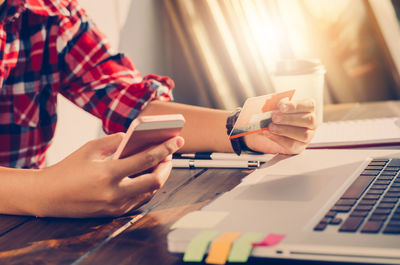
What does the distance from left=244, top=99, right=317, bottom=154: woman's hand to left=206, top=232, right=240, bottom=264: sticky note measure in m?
0.43

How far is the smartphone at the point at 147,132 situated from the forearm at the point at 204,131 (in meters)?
0.34

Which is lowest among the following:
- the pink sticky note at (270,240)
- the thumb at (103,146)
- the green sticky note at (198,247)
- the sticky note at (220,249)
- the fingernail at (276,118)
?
the fingernail at (276,118)

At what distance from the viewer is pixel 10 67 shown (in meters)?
1.05

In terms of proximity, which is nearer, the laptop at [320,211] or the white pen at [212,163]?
the laptop at [320,211]

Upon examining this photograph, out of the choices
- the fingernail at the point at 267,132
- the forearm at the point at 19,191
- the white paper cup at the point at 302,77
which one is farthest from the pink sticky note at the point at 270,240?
the white paper cup at the point at 302,77

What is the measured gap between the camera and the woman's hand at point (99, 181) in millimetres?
617

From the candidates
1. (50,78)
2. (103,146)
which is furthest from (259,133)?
(50,78)

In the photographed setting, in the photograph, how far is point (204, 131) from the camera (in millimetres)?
1008

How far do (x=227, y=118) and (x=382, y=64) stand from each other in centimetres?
185

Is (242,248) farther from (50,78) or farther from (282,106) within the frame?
(50,78)

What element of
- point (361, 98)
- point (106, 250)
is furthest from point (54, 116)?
point (361, 98)

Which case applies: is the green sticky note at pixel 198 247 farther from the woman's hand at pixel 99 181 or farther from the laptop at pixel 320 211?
the woman's hand at pixel 99 181

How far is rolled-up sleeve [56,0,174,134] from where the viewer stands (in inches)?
44.6

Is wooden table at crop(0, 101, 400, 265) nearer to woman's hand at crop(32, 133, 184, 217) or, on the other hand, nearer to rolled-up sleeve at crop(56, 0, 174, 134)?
woman's hand at crop(32, 133, 184, 217)
